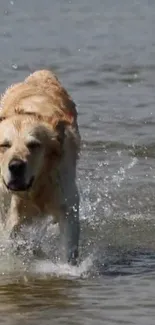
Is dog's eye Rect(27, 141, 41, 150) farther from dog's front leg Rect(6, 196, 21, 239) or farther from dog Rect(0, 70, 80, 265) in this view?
dog's front leg Rect(6, 196, 21, 239)

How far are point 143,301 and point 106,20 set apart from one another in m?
14.9

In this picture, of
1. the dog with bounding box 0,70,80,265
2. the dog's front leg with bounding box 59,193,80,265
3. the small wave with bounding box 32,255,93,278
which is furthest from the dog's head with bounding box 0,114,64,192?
the small wave with bounding box 32,255,93,278

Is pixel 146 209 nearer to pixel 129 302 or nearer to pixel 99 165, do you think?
pixel 99 165

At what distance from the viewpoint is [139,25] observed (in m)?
20.5

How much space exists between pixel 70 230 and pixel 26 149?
86 cm

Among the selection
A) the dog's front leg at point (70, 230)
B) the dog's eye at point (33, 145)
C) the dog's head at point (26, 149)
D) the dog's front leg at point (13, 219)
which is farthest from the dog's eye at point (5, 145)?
the dog's front leg at point (70, 230)

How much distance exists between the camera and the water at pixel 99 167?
6.97 meters

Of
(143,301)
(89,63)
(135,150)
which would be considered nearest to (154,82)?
(89,63)

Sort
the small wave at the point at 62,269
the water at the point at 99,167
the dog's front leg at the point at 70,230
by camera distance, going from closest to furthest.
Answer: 1. the water at the point at 99,167
2. the small wave at the point at 62,269
3. the dog's front leg at the point at 70,230

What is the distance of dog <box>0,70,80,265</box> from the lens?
7.45 meters

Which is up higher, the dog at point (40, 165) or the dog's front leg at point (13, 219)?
the dog at point (40, 165)

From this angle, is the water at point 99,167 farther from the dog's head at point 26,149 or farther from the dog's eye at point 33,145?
the dog's eye at point 33,145

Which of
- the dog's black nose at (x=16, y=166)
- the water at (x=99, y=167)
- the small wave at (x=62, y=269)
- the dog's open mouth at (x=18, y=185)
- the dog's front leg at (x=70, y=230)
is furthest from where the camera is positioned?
the dog's front leg at (x=70, y=230)

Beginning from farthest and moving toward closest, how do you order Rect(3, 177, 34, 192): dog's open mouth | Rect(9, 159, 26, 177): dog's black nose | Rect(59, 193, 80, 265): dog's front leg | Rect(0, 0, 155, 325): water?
Rect(59, 193, 80, 265): dog's front leg → Rect(3, 177, 34, 192): dog's open mouth → Rect(9, 159, 26, 177): dog's black nose → Rect(0, 0, 155, 325): water
